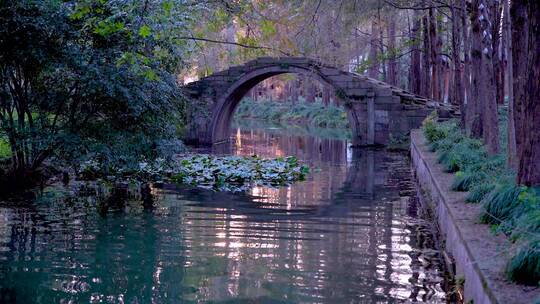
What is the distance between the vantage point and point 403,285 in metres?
7.39

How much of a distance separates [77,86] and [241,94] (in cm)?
1810

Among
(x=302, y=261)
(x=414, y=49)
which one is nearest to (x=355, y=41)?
(x=414, y=49)

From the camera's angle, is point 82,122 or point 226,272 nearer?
point 226,272

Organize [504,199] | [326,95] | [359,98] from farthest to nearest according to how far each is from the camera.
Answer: [326,95] → [359,98] → [504,199]

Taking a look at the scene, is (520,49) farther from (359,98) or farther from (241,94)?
(241,94)

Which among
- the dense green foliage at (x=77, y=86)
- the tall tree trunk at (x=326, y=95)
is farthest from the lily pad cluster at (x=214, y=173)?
the tall tree trunk at (x=326, y=95)

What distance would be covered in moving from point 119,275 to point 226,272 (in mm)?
1186

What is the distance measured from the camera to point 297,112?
46.9m

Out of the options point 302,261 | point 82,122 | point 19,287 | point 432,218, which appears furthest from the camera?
point 82,122

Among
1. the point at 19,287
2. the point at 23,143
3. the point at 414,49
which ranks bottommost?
the point at 19,287

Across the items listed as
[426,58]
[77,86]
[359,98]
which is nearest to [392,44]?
[426,58]

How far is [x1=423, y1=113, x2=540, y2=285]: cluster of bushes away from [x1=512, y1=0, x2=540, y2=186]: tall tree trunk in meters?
0.22

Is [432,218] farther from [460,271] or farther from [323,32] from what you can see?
[323,32]

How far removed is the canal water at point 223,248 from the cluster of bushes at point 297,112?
2564 cm
